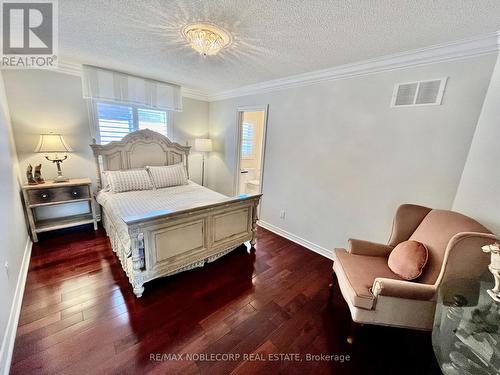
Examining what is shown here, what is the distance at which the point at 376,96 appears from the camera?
84.2 inches

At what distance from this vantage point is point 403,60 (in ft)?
6.31

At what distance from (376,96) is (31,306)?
12.3 ft

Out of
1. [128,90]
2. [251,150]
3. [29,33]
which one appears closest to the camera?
[29,33]

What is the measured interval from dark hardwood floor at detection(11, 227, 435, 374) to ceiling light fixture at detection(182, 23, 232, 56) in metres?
2.23

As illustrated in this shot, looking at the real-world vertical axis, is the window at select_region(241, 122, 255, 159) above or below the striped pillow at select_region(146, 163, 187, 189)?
above

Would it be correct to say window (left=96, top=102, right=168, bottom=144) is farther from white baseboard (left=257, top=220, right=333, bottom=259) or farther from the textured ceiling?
white baseboard (left=257, top=220, right=333, bottom=259)

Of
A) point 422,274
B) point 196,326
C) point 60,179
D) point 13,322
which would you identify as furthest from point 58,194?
point 422,274

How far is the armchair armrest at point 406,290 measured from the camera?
133 centimetres

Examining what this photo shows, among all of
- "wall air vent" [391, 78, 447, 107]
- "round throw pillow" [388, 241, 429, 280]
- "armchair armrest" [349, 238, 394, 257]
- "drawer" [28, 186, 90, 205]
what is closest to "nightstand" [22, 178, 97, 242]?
"drawer" [28, 186, 90, 205]

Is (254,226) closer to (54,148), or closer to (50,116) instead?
(54,148)

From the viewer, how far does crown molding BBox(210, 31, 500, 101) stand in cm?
158

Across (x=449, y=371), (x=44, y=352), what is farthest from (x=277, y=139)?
(x=44, y=352)

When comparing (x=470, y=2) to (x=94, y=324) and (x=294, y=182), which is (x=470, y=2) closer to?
(x=294, y=182)

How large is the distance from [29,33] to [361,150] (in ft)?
11.1
